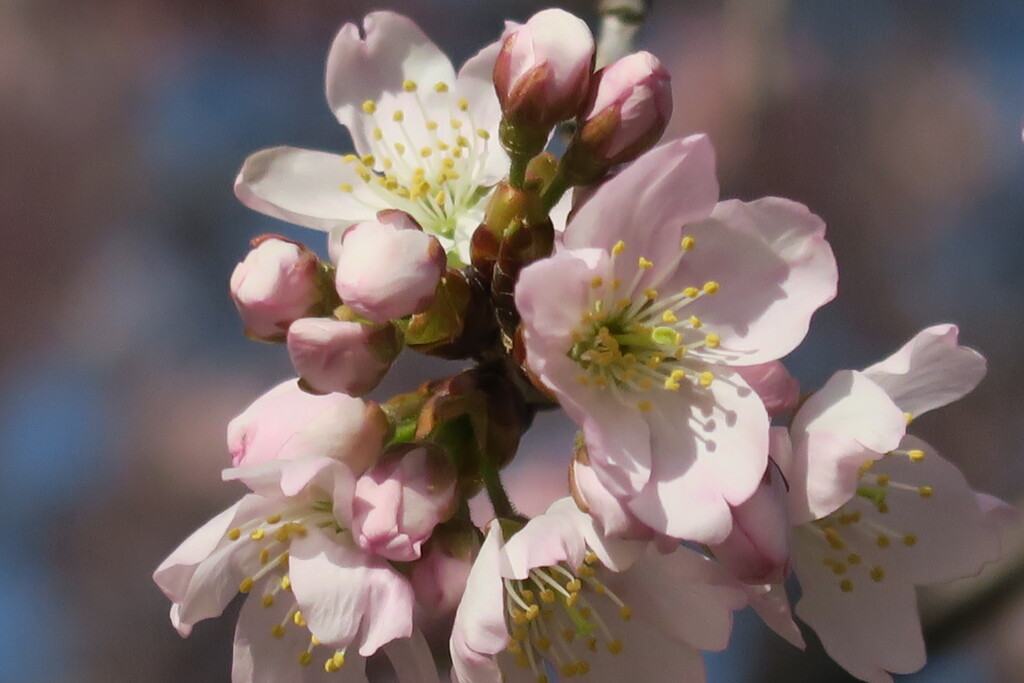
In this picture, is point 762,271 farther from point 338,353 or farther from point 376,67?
point 376,67

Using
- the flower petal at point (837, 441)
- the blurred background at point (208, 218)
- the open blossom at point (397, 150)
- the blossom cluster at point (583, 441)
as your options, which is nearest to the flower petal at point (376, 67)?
the open blossom at point (397, 150)

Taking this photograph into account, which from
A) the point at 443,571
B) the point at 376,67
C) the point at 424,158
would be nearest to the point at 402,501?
the point at 443,571

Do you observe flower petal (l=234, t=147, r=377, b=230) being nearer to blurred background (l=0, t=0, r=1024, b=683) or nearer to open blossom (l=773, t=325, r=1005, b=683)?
open blossom (l=773, t=325, r=1005, b=683)

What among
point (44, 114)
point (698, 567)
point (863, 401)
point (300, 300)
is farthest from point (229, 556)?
point (44, 114)

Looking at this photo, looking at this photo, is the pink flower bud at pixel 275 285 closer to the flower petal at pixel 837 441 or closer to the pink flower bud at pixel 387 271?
the pink flower bud at pixel 387 271

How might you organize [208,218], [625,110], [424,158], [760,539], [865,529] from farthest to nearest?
[208,218]
[424,158]
[865,529]
[625,110]
[760,539]

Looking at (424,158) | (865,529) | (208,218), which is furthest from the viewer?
(208,218)
